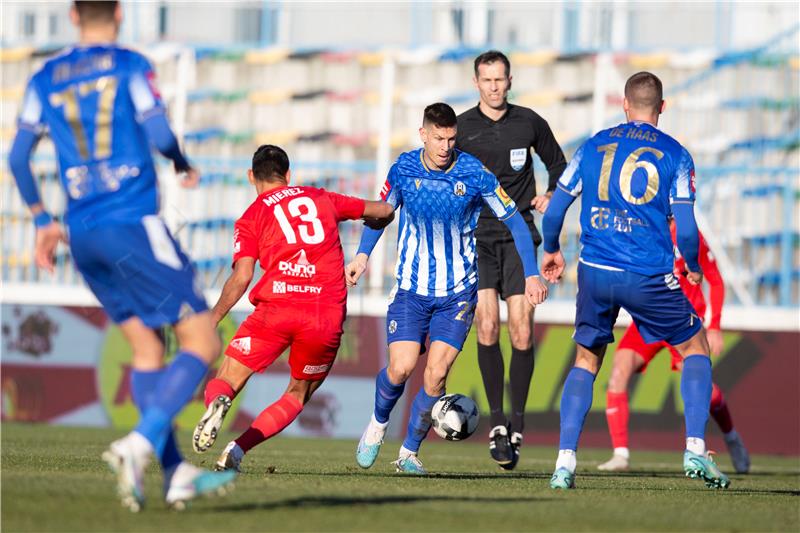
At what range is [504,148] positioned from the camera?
404 inches

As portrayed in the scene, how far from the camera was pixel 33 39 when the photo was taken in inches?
880

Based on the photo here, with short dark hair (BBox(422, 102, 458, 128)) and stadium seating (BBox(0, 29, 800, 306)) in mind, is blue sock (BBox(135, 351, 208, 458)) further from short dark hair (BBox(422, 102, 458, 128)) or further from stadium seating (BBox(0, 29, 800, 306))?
stadium seating (BBox(0, 29, 800, 306))

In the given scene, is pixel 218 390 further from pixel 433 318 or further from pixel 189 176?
pixel 189 176

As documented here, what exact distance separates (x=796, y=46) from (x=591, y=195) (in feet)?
39.0

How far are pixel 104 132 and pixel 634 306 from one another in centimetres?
331

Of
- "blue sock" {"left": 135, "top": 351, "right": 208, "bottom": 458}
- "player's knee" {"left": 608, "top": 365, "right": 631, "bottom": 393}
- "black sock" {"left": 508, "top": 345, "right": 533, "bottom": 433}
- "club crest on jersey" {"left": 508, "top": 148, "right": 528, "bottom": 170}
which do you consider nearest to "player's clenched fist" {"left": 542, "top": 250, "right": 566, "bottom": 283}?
"black sock" {"left": 508, "top": 345, "right": 533, "bottom": 433}

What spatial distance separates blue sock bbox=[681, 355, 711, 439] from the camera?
8.38 m

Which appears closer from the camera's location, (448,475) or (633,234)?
(633,234)

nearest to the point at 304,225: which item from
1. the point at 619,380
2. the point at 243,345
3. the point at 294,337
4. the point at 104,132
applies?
the point at 294,337

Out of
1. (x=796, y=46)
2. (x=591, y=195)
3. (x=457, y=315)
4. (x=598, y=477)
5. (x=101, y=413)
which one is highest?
(x=796, y=46)

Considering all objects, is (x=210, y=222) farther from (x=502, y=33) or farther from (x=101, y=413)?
(x=502, y=33)

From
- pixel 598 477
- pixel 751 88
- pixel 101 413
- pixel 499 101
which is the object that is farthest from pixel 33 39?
pixel 598 477

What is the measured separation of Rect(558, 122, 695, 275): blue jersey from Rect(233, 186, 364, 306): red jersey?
56.5 inches

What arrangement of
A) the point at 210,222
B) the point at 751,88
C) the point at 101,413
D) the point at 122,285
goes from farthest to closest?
the point at 751,88, the point at 210,222, the point at 101,413, the point at 122,285
